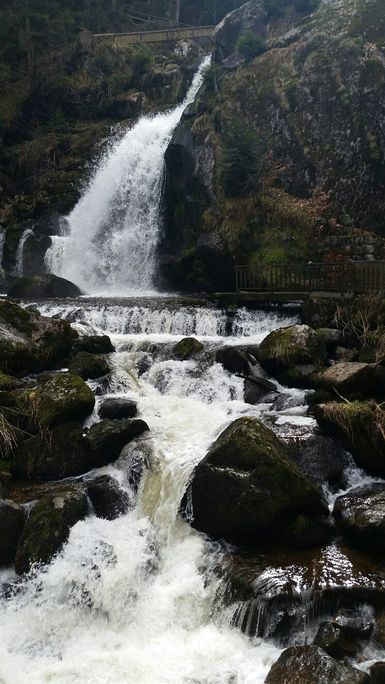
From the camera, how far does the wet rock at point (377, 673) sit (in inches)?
184

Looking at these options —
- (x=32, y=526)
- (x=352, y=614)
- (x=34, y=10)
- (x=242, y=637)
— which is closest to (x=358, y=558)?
(x=352, y=614)

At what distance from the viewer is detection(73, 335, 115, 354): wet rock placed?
42.0ft

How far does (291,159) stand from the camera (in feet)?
62.0

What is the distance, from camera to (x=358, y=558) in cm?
605

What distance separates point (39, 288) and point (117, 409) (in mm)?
10910

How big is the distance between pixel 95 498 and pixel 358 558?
384 cm

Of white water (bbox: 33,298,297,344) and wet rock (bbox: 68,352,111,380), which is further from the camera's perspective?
white water (bbox: 33,298,297,344)

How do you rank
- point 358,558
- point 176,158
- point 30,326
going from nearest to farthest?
1. point 358,558
2. point 30,326
3. point 176,158

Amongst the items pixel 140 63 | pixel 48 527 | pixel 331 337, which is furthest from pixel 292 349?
pixel 140 63

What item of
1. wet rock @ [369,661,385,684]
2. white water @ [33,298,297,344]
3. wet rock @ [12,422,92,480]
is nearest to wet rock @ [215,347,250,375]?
white water @ [33,298,297,344]

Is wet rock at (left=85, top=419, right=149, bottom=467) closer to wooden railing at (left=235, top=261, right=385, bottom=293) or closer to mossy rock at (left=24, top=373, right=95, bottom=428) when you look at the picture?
mossy rock at (left=24, top=373, right=95, bottom=428)

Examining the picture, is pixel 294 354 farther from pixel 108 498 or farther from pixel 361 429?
pixel 108 498

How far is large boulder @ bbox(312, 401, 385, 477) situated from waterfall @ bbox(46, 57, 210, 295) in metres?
13.5

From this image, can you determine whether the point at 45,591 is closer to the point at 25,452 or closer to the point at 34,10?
the point at 25,452
